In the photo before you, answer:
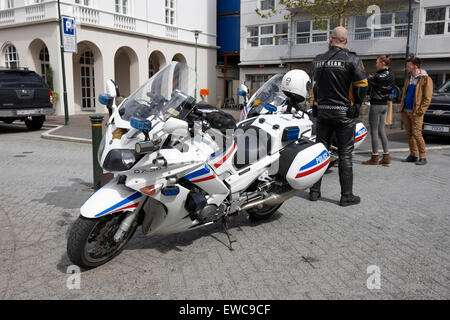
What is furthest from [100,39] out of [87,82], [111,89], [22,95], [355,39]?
Result: [111,89]

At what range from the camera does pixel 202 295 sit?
9.62 ft

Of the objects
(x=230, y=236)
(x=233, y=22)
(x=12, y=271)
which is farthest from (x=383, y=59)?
(x=233, y=22)

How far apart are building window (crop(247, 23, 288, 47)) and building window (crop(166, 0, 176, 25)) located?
20.5ft

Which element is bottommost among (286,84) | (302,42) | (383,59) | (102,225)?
(102,225)

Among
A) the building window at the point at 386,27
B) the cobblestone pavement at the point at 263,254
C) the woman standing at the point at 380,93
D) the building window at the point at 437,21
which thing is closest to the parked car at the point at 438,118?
the woman standing at the point at 380,93

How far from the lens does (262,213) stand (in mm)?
4523

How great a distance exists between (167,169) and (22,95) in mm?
11393

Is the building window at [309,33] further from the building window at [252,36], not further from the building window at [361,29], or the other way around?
the building window at [252,36]

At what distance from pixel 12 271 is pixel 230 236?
1.93m

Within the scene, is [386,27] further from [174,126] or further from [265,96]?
[174,126]

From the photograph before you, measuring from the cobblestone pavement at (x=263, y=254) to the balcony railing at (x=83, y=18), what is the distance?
59.6 feet

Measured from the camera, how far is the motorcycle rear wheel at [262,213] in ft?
14.6

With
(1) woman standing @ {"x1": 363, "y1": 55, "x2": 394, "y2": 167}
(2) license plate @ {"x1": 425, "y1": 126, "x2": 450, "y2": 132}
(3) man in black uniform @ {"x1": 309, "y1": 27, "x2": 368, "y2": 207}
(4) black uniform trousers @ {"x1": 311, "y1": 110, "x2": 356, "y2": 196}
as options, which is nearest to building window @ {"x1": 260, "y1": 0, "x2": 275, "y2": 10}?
(2) license plate @ {"x1": 425, "y1": 126, "x2": 450, "y2": 132}
